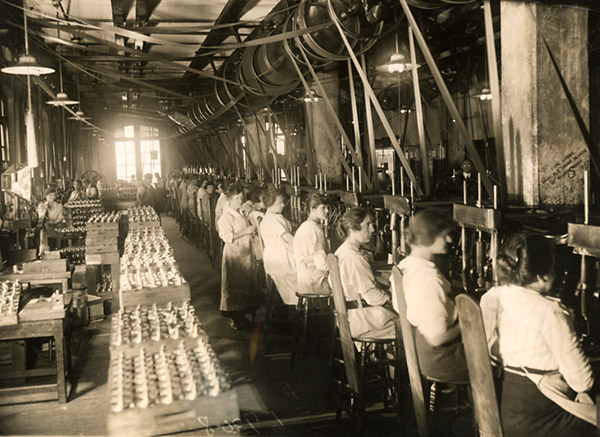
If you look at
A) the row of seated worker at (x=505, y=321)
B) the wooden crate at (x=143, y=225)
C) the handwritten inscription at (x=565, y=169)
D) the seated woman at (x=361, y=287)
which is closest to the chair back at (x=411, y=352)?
the row of seated worker at (x=505, y=321)

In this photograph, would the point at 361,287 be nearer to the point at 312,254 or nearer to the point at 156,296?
the point at 312,254

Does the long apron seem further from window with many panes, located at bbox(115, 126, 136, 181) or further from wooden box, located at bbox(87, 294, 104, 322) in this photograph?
window with many panes, located at bbox(115, 126, 136, 181)

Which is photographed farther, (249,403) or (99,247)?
(99,247)

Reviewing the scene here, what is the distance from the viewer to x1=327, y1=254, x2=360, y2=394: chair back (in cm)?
394

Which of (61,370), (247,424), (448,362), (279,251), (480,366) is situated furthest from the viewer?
(279,251)

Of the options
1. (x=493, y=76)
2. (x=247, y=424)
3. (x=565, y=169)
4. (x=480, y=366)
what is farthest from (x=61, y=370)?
(x=565, y=169)

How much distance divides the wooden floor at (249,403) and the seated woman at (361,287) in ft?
2.31

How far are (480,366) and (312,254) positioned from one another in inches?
117

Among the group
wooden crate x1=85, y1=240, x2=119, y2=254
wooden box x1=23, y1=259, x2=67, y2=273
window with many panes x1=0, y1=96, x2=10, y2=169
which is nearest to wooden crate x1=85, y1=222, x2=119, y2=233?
wooden crate x1=85, y1=240, x2=119, y2=254

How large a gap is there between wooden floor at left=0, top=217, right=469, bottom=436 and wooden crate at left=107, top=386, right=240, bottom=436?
0.25 metres

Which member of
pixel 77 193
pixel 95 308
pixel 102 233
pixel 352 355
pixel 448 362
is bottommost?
pixel 95 308

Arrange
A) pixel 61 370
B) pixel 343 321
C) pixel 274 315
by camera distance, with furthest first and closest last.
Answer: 1. pixel 274 315
2. pixel 61 370
3. pixel 343 321

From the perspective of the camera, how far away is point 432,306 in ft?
10.5

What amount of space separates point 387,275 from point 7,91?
26.0ft
